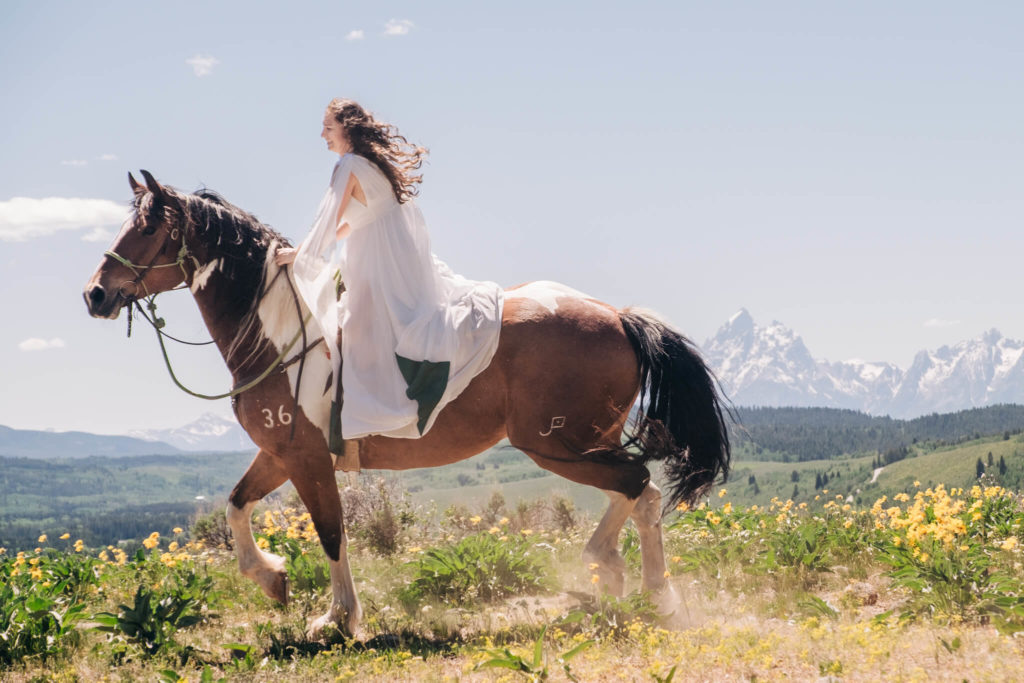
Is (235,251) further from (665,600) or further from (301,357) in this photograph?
(665,600)

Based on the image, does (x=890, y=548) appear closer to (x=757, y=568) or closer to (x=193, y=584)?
(x=757, y=568)

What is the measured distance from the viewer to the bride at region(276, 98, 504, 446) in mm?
6000

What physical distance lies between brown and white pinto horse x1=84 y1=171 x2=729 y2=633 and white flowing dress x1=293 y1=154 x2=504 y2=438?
210mm

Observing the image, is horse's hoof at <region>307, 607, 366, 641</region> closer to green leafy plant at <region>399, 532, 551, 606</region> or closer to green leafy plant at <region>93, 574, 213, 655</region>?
green leafy plant at <region>93, 574, 213, 655</region>

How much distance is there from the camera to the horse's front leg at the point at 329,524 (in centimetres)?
623

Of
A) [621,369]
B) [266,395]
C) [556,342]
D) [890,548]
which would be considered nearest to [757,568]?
[890,548]

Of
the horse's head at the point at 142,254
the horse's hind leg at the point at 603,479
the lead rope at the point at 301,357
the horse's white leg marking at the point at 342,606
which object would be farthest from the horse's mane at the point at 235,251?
the horse's hind leg at the point at 603,479

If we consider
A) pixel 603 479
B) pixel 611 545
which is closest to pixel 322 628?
pixel 611 545

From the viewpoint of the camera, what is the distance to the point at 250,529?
263 inches

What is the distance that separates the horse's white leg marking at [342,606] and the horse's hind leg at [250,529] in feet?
1.87

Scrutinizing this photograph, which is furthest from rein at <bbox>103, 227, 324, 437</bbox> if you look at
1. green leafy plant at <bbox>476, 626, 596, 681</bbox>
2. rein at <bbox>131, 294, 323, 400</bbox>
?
green leafy plant at <bbox>476, 626, 596, 681</bbox>

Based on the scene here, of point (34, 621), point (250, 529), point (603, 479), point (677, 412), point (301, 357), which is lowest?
point (34, 621)

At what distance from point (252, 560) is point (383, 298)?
248 cm

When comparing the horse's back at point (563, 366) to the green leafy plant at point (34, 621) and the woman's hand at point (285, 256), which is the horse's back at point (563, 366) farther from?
the green leafy plant at point (34, 621)
